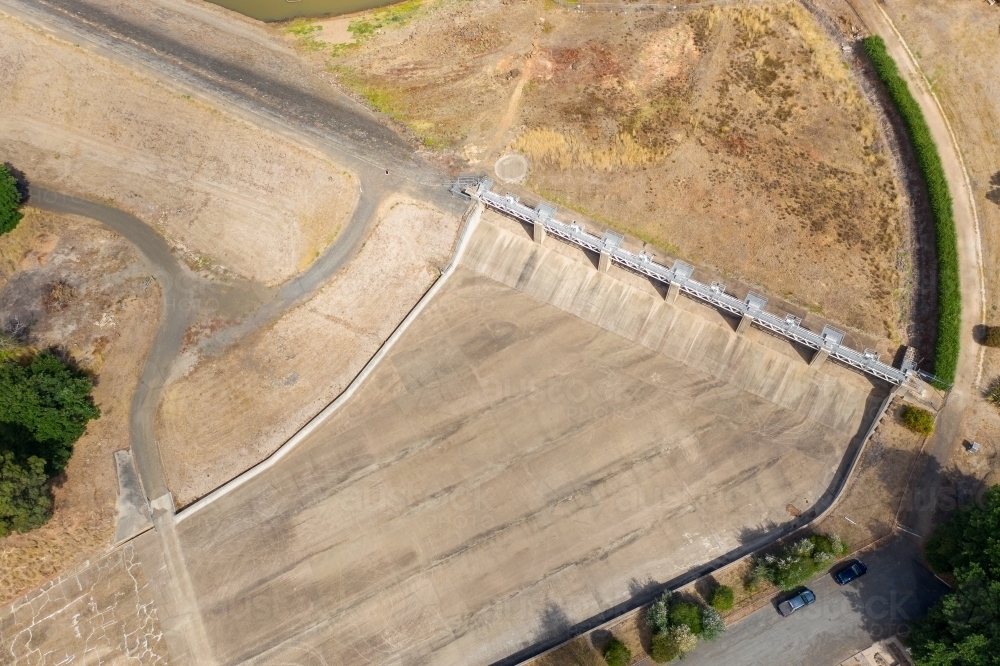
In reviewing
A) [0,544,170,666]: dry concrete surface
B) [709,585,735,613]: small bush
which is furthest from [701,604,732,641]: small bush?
[0,544,170,666]: dry concrete surface

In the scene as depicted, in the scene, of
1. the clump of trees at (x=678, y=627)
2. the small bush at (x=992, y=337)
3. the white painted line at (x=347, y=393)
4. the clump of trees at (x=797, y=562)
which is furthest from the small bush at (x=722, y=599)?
the white painted line at (x=347, y=393)

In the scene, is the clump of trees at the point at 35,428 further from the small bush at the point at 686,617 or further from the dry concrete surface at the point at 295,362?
the small bush at the point at 686,617

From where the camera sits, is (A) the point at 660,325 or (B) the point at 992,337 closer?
(B) the point at 992,337

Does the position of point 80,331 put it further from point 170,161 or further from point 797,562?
point 797,562

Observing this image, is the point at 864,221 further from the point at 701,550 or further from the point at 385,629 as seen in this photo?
the point at 385,629

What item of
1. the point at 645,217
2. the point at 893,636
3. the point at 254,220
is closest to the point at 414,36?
the point at 254,220

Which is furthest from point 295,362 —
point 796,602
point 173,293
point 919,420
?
point 919,420

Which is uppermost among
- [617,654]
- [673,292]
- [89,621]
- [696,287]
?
[673,292]
